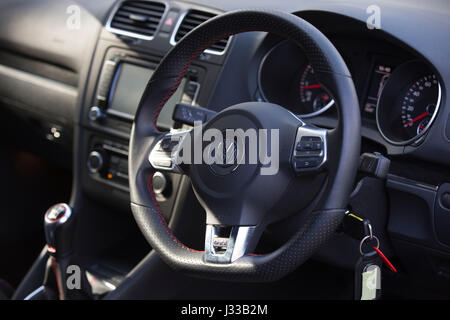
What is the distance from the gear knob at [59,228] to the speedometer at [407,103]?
0.86 meters

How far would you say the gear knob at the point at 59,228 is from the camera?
1.60 meters

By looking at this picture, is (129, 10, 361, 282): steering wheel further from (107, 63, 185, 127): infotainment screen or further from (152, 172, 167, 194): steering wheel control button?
(107, 63, 185, 127): infotainment screen

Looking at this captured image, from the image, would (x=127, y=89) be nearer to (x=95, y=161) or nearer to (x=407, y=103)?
(x=95, y=161)

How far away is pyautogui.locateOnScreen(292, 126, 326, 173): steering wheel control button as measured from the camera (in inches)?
43.9

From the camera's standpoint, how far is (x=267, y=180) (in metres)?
1.15

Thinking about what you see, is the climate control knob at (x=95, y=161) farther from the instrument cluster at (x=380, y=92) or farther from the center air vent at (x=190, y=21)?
the instrument cluster at (x=380, y=92)

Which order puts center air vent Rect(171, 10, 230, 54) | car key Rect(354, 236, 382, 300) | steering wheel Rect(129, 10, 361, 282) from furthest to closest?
1. center air vent Rect(171, 10, 230, 54)
2. car key Rect(354, 236, 382, 300)
3. steering wheel Rect(129, 10, 361, 282)

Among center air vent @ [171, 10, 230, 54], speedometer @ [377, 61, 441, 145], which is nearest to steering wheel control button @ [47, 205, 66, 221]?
center air vent @ [171, 10, 230, 54]

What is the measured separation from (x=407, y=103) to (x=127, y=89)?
84 cm

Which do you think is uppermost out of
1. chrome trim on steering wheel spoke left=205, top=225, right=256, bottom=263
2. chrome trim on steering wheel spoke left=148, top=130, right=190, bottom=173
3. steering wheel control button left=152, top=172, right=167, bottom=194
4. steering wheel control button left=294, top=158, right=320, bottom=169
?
steering wheel control button left=294, top=158, right=320, bottom=169

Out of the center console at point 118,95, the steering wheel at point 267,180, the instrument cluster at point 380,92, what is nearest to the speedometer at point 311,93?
the instrument cluster at point 380,92

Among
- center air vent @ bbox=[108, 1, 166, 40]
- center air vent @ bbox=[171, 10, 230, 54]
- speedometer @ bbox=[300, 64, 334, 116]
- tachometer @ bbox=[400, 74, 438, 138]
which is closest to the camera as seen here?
tachometer @ bbox=[400, 74, 438, 138]

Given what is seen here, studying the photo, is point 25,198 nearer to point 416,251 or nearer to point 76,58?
point 76,58
